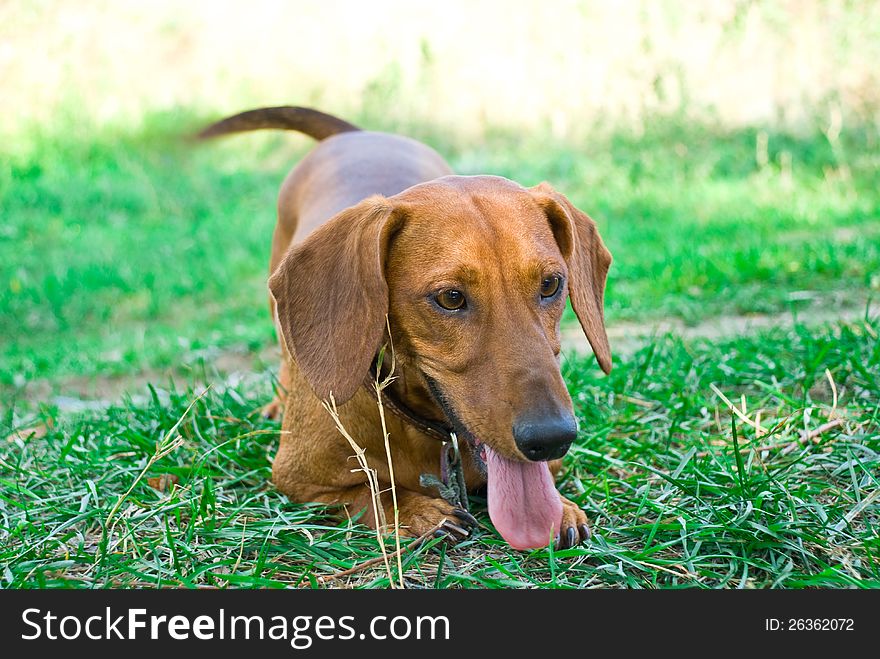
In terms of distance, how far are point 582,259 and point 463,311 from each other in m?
0.61

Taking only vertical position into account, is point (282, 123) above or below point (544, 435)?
above

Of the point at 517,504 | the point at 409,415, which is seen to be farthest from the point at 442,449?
the point at 517,504

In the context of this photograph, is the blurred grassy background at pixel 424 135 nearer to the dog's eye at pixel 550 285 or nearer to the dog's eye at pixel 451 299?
the dog's eye at pixel 550 285

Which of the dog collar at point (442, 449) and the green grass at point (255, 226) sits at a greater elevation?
the dog collar at point (442, 449)

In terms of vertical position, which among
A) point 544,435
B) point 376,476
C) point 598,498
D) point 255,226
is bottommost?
point 255,226

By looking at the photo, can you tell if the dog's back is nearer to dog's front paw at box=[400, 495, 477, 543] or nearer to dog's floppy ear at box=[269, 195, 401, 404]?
dog's floppy ear at box=[269, 195, 401, 404]

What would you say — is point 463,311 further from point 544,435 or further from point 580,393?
A: point 580,393

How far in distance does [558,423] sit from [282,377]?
2.09 m

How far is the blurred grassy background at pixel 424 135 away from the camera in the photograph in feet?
21.5

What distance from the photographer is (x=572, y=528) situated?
2.73m

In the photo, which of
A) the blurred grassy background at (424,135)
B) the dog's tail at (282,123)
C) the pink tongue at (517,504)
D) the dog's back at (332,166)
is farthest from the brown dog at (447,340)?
the blurred grassy background at (424,135)

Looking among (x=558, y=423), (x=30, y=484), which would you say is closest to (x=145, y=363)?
(x=30, y=484)

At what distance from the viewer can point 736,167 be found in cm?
862

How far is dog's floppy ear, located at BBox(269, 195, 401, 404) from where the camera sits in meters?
2.67
